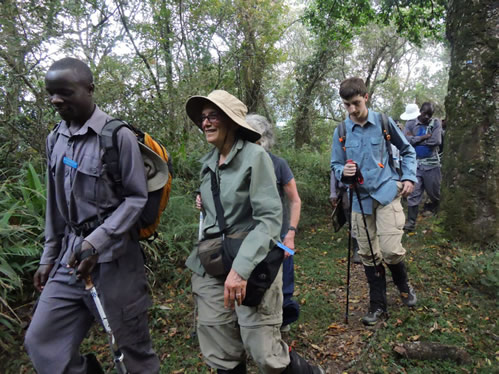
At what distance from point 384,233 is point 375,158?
2.67 ft

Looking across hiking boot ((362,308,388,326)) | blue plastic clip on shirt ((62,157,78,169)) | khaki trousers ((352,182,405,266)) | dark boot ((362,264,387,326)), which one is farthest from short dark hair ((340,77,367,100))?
blue plastic clip on shirt ((62,157,78,169))

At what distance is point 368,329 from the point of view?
3633 millimetres

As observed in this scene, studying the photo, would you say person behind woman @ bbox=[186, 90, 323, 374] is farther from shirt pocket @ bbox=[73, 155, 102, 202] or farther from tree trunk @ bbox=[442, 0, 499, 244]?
tree trunk @ bbox=[442, 0, 499, 244]

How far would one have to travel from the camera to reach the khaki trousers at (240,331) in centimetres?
212

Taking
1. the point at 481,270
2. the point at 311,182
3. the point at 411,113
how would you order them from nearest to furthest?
the point at 481,270, the point at 411,113, the point at 311,182

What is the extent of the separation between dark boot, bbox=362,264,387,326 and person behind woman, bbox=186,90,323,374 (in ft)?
4.97

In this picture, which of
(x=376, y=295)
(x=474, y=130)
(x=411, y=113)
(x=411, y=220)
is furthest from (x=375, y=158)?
(x=411, y=113)

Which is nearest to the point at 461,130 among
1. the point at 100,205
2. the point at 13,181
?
the point at 100,205

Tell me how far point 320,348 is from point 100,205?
2653 mm

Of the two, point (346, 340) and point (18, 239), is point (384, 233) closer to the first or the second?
point (346, 340)

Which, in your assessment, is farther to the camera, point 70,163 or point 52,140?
point 52,140

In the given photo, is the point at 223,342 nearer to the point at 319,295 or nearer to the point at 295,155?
the point at 319,295

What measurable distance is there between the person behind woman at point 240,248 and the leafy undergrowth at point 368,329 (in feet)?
3.67

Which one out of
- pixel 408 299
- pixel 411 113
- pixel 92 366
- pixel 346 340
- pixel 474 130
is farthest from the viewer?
pixel 411 113
